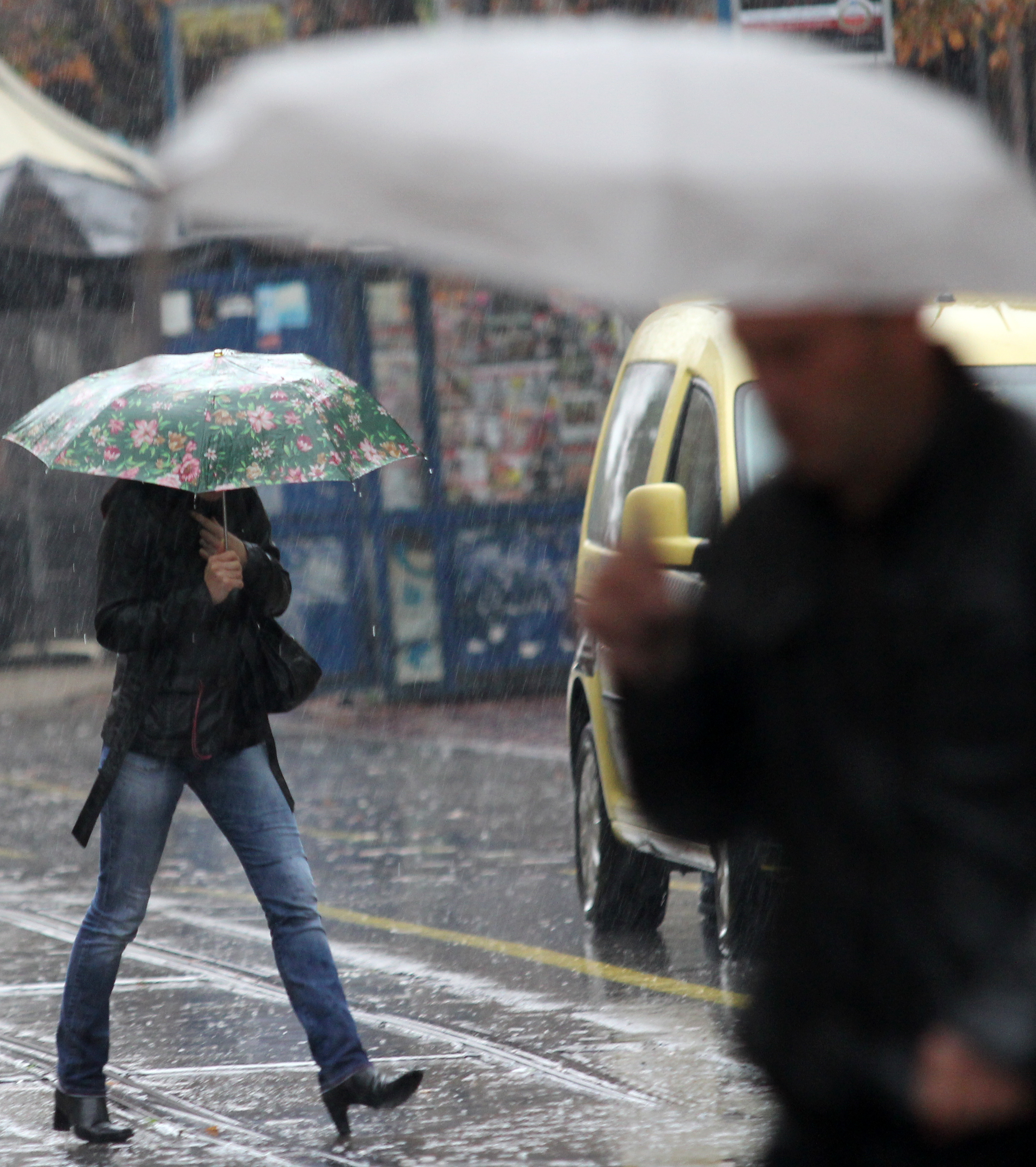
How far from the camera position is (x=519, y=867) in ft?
32.2

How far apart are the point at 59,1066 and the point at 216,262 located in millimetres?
11188

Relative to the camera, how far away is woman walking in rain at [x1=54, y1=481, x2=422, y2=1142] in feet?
18.7

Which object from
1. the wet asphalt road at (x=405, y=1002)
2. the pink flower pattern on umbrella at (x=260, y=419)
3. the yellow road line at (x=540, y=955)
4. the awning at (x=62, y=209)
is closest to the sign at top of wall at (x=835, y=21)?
the wet asphalt road at (x=405, y=1002)

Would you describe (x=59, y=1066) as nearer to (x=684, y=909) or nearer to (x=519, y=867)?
(x=684, y=909)

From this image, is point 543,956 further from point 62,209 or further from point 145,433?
point 62,209

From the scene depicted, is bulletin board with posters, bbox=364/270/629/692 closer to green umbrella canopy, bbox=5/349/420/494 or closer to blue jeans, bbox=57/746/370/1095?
green umbrella canopy, bbox=5/349/420/494

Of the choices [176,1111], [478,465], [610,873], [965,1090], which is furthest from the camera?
[478,465]

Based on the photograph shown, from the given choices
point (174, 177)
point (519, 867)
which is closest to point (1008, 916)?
point (174, 177)

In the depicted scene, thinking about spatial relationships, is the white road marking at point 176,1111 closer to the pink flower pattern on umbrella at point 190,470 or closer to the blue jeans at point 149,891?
the blue jeans at point 149,891

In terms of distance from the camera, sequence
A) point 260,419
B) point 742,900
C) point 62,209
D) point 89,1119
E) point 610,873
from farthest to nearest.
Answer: point 62,209 < point 610,873 < point 742,900 < point 260,419 < point 89,1119

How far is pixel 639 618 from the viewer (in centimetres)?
258

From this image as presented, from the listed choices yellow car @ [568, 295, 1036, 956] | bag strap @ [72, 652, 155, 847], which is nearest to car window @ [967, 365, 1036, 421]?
yellow car @ [568, 295, 1036, 956]

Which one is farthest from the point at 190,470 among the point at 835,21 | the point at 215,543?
the point at 835,21

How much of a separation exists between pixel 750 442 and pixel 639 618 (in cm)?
458
